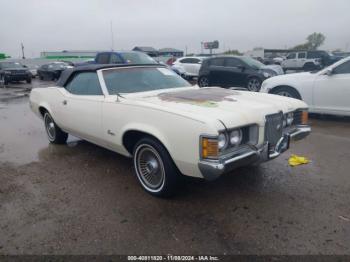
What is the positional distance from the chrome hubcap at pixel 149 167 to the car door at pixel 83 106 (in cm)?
76

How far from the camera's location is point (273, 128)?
327 centimetres

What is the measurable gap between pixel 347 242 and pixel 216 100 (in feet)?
6.19

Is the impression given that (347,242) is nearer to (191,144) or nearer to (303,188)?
(303,188)

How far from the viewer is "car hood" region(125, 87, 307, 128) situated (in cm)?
294

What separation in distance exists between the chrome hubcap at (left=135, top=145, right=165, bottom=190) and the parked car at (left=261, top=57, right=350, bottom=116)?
4825mm

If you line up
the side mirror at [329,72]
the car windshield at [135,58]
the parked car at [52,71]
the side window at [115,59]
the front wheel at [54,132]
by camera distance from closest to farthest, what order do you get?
the front wheel at [54,132], the side mirror at [329,72], the side window at [115,59], the car windshield at [135,58], the parked car at [52,71]

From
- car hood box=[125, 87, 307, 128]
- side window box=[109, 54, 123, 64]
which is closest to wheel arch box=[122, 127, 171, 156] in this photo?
car hood box=[125, 87, 307, 128]

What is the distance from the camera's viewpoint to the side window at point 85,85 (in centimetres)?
425

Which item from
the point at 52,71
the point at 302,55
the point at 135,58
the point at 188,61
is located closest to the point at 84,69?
the point at 135,58

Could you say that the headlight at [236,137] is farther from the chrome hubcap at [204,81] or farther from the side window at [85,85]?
the chrome hubcap at [204,81]

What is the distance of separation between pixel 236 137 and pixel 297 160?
1.96m

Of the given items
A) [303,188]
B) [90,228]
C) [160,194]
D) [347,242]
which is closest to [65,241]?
[90,228]

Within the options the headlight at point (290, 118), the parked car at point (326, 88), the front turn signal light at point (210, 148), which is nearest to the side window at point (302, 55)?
the parked car at point (326, 88)

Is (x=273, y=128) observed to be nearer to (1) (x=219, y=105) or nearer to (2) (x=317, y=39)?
(1) (x=219, y=105)
